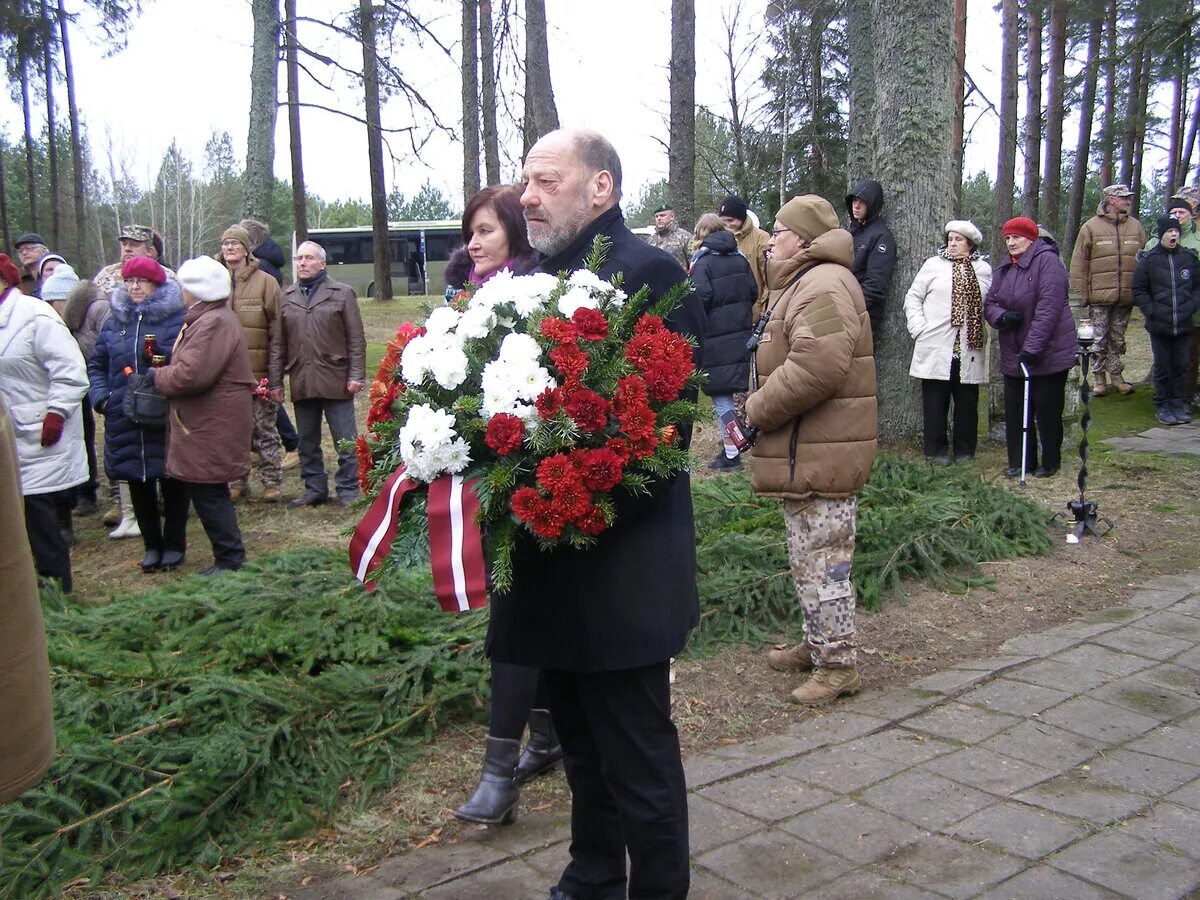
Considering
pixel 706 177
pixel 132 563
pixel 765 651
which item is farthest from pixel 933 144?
pixel 706 177

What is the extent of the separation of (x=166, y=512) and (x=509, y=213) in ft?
14.1

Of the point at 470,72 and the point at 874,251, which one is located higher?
the point at 470,72

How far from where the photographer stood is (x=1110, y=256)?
11867 millimetres

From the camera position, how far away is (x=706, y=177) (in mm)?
40188

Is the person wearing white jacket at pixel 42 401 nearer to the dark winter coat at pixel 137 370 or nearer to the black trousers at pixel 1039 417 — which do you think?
the dark winter coat at pixel 137 370

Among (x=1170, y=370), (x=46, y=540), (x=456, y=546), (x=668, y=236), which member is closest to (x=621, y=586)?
(x=456, y=546)

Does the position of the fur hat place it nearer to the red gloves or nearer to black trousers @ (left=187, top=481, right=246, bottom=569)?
black trousers @ (left=187, top=481, right=246, bottom=569)

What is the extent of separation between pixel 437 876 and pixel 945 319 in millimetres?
6577

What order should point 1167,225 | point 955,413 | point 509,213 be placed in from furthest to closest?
point 1167,225
point 955,413
point 509,213

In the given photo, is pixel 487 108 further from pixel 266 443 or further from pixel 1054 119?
pixel 1054 119

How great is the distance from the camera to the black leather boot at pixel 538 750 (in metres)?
3.98

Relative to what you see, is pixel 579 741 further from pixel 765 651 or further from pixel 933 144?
pixel 933 144

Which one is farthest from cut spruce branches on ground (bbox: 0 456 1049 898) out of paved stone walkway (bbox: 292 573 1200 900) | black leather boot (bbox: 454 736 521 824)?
paved stone walkway (bbox: 292 573 1200 900)

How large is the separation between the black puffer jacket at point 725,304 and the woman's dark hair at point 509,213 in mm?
4948
